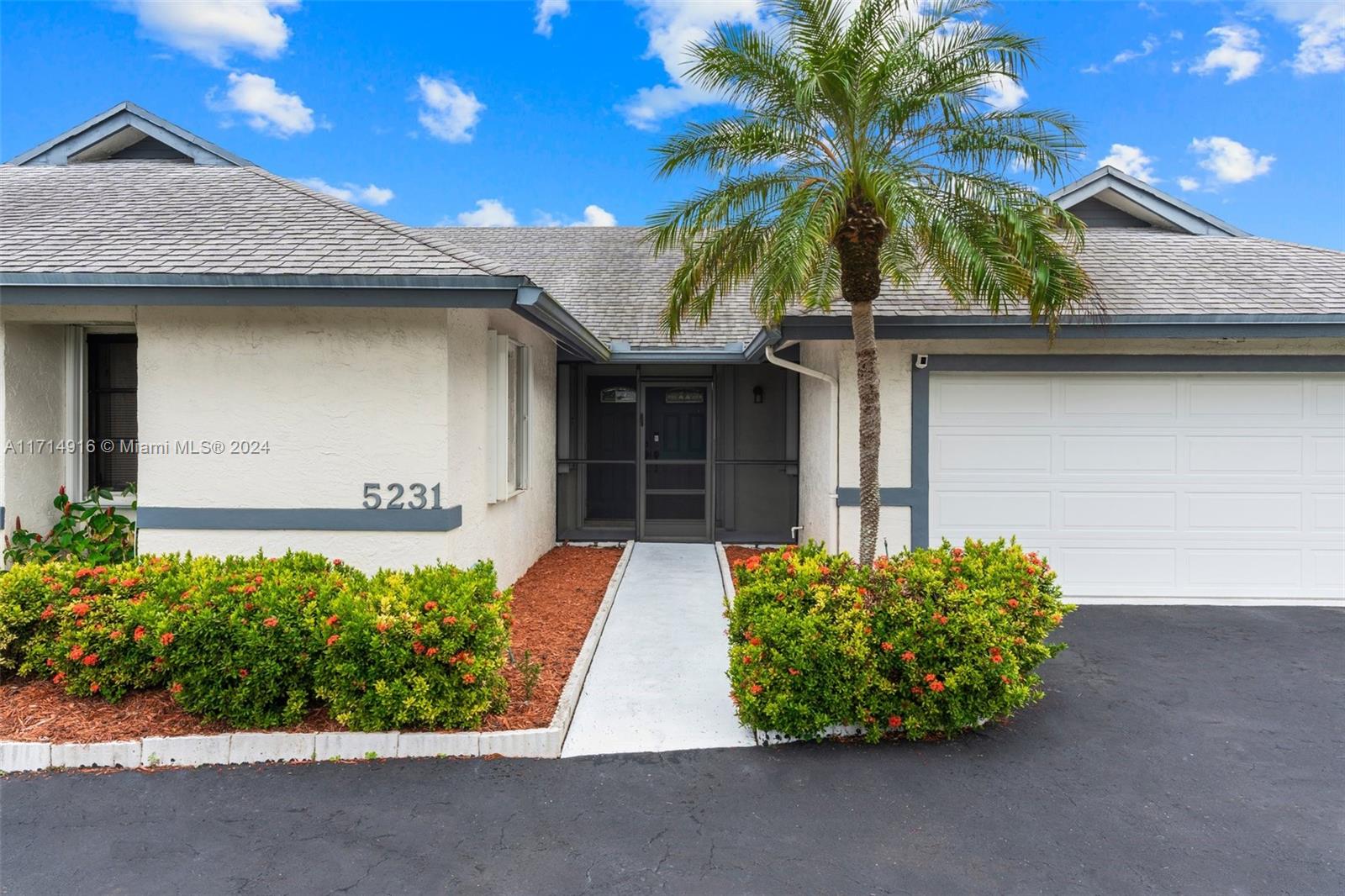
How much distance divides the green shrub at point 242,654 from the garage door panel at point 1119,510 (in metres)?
7.51

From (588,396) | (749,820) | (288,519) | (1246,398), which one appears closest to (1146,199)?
(1246,398)

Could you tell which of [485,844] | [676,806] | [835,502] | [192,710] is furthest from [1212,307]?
[192,710]

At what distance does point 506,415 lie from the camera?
7.08m

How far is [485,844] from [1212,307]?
27.7 ft

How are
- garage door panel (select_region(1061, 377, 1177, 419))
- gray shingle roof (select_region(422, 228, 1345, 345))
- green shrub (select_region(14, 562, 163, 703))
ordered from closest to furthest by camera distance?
1. green shrub (select_region(14, 562, 163, 703))
2. gray shingle roof (select_region(422, 228, 1345, 345))
3. garage door panel (select_region(1061, 377, 1177, 419))

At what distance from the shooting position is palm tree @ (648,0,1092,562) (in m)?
5.01

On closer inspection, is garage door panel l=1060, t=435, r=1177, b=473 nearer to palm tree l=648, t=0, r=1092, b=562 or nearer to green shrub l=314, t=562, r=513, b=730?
palm tree l=648, t=0, r=1092, b=562

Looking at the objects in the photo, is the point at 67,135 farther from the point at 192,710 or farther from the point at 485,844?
the point at 485,844

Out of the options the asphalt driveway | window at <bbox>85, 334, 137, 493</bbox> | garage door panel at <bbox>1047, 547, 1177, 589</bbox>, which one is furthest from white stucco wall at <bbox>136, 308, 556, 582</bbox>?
garage door panel at <bbox>1047, 547, 1177, 589</bbox>

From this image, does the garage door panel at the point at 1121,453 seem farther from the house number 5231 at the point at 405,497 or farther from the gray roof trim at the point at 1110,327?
the house number 5231 at the point at 405,497

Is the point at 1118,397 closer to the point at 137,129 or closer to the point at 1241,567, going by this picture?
the point at 1241,567

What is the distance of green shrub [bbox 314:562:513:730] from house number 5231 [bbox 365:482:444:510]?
1686 mm

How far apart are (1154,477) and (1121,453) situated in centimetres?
45

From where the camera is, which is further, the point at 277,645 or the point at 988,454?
the point at 988,454
